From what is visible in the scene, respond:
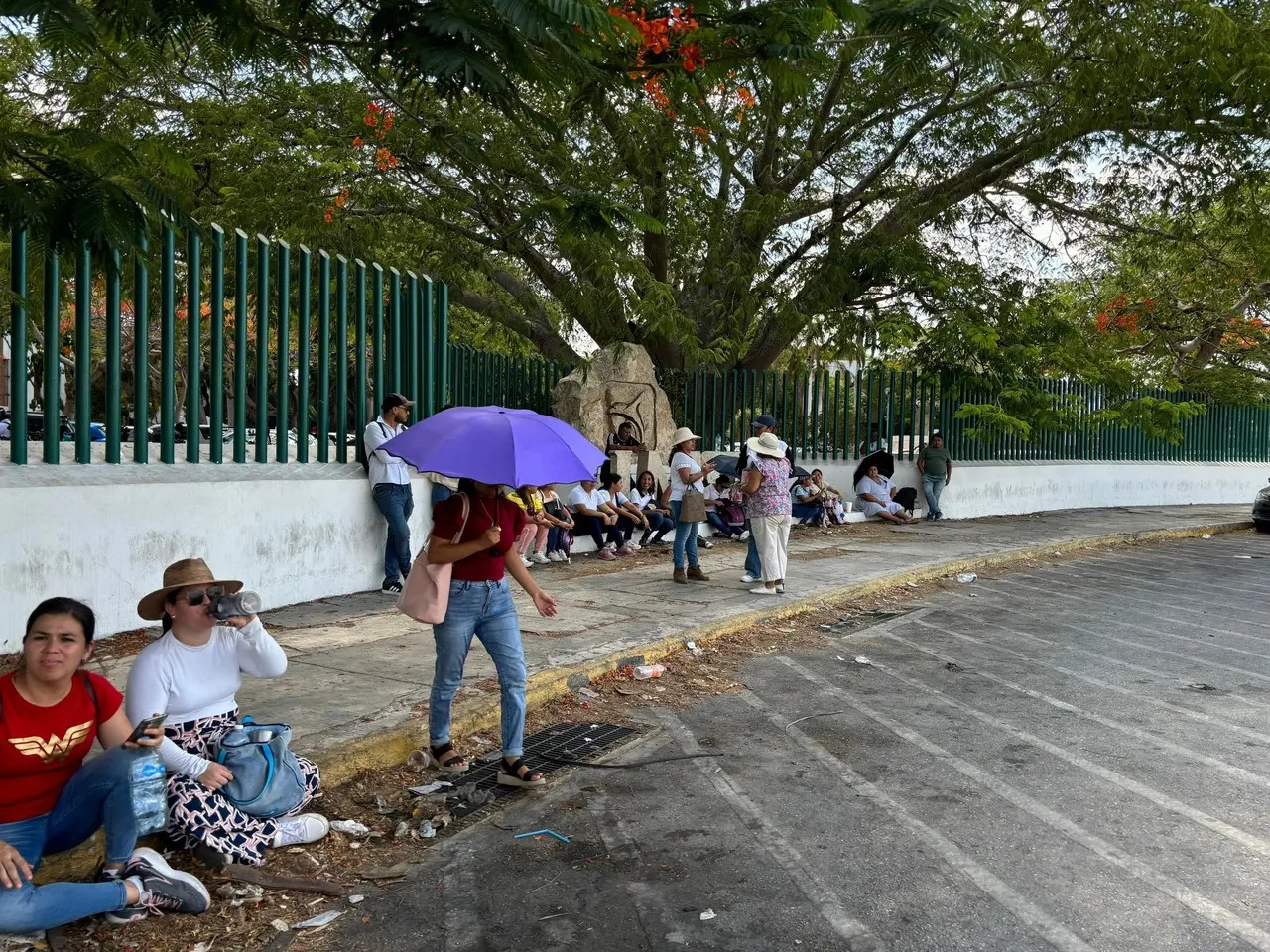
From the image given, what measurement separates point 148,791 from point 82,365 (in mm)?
4180

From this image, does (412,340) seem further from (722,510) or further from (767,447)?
(722,510)

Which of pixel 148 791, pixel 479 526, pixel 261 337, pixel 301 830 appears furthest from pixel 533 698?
pixel 261 337

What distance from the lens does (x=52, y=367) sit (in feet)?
21.6

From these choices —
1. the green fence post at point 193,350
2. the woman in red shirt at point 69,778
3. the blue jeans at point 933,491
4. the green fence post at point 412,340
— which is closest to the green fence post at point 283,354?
the green fence post at point 193,350

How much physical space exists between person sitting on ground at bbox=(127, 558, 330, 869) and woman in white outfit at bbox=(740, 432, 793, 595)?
623 centimetres

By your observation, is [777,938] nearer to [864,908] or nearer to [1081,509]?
[864,908]

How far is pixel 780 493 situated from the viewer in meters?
10.2

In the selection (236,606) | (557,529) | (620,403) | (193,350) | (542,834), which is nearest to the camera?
(236,606)

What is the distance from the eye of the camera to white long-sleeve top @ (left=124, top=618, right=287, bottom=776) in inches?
158

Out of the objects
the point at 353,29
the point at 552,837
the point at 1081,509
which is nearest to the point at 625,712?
the point at 552,837

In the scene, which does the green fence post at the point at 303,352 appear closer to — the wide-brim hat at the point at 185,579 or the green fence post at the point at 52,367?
the green fence post at the point at 52,367

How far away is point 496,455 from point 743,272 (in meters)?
11.8

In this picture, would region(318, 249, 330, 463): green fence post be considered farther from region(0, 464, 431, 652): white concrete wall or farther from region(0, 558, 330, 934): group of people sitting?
region(0, 558, 330, 934): group of people sitting

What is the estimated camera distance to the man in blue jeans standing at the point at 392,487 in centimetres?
934
